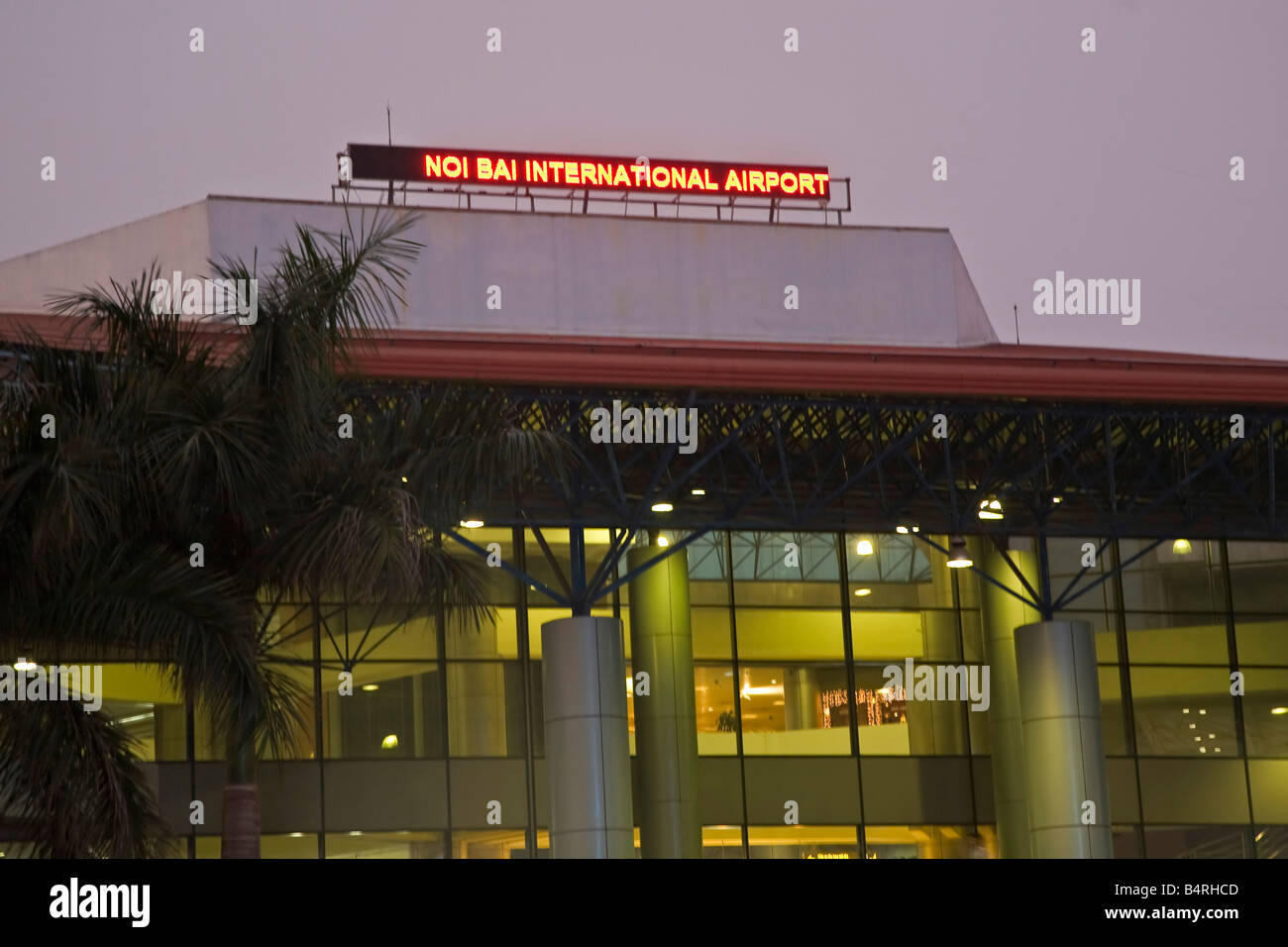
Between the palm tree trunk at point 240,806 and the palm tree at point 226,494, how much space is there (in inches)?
0.7

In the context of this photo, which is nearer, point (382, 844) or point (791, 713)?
point (382, 844)

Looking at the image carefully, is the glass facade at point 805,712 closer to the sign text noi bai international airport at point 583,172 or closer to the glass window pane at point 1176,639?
the glass window pane at point 1176,639

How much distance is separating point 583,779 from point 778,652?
9.57 metres

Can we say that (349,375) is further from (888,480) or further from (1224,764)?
(1224,764)

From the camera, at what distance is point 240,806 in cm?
1628

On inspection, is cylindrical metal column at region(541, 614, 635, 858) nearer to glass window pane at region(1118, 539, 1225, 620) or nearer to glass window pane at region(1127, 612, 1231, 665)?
glass window pane at region(1127, 612, 1231, 665)

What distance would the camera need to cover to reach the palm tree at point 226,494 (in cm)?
1443

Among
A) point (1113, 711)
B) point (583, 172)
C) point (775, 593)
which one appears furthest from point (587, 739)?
point (583, 172)

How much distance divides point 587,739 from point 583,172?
19.1 m

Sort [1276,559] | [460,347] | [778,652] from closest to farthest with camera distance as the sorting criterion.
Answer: [460,347], [778,652], [1276,559]

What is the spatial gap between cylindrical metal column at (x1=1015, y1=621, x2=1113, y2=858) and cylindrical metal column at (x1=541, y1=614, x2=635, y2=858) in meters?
7.60

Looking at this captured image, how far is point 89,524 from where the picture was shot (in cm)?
1413

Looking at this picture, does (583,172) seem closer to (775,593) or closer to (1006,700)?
(775,593)
